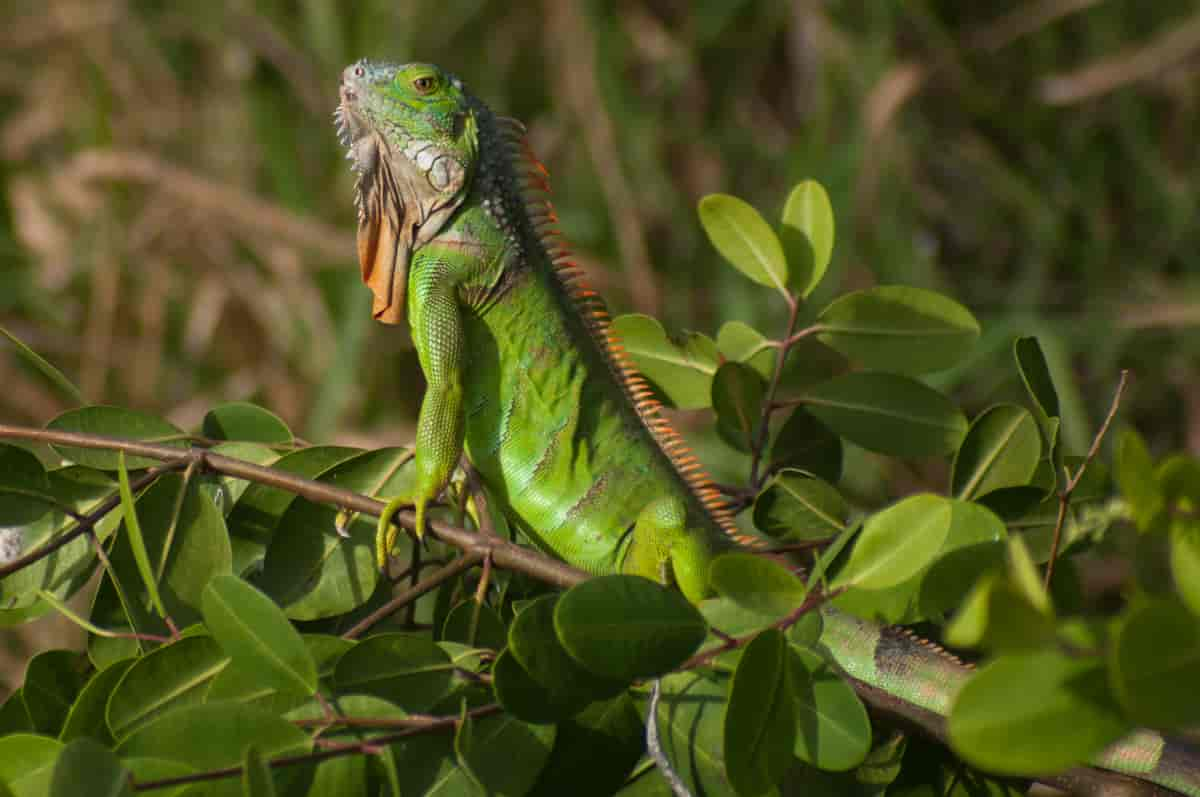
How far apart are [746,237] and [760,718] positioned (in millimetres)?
657

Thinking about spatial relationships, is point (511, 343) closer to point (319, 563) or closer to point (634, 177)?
point (319, 563)

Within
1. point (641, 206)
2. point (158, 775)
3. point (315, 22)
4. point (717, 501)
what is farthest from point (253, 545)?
point (315, 22)

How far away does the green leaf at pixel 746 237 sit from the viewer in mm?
1344

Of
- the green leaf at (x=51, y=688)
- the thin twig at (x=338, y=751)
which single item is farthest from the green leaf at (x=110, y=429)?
the thin twig at (x=338, y=751)

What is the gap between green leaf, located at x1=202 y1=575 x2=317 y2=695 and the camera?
875mm

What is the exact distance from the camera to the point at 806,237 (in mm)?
1367

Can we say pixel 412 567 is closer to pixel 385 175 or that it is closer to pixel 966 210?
pixel 385 175

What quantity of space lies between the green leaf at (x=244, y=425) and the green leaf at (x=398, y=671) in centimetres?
41

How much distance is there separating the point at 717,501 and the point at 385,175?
0.67m

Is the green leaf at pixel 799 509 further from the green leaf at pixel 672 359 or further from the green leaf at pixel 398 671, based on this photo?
the green leaf at pixel 398 671

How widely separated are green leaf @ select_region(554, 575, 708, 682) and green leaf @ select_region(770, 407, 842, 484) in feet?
1.93

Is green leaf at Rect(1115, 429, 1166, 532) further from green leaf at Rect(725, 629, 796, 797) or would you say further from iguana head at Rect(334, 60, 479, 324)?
iguana head at Rect(334, 60, 479, 324)

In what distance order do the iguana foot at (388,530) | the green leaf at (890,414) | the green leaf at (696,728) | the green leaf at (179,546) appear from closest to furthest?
the green leaf at (696,728)
the green leaf at (179,546)
the iguana foot at (388,530)
the green leaf at (890,414)

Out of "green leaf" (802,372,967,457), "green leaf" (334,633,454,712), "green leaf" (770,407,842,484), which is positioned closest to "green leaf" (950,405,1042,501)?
"green leaf" (802,372,967,457)
